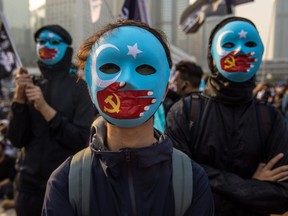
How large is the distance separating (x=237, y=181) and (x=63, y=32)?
5.69ft

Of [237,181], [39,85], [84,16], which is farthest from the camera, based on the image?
[84,16]

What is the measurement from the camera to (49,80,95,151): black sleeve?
244 centimetres

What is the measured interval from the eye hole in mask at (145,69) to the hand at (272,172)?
3.06ft

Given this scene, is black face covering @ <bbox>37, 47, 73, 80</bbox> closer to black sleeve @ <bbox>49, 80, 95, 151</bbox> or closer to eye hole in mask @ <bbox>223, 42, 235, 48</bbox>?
black sleeve @ <bbox>49, 80, 95, 151</bbox>

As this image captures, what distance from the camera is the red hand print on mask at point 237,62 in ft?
6.48

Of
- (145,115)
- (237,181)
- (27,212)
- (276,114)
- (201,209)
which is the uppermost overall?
(145,115)

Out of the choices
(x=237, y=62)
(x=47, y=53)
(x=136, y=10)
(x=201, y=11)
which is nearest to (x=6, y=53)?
(x=47, y=53)

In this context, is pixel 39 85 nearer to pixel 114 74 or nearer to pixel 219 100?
pixel 219 100

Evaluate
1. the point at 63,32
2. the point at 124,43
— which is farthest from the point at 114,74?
the point at 63,32

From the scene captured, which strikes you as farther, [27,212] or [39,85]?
[39,85]

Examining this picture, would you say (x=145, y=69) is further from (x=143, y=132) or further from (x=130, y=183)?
(x=130, y=183)

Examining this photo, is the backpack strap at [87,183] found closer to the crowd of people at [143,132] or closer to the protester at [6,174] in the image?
the crowd of people at [143,132]

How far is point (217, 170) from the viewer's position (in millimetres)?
1856

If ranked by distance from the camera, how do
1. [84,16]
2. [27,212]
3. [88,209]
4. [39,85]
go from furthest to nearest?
[84,16] < [39,85] < [27,212] < [88,209]
